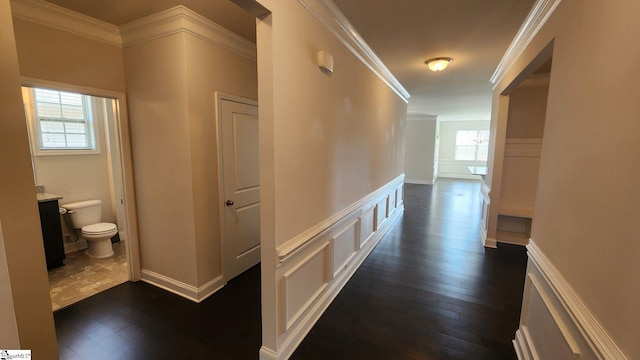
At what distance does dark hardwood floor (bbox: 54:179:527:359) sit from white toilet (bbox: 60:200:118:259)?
948 millimetres

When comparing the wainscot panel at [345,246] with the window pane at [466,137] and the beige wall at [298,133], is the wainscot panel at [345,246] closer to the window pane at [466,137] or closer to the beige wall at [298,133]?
the beige wall at [298,133]

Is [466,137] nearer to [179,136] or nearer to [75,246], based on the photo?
[179,136]

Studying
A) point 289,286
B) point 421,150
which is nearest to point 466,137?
point 421,150

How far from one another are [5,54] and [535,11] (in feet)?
10.7

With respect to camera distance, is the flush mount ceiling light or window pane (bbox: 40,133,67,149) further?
window pane (bbox: 40,133,67,149)

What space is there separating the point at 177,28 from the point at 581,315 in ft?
10.3

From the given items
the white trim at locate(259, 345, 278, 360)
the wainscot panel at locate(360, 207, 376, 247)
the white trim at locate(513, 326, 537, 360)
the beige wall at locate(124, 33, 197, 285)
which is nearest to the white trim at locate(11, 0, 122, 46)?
the beige wall at locate(124, 33, 197, 285)

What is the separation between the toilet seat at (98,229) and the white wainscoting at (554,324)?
14.1ft

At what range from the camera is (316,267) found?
2244 mm

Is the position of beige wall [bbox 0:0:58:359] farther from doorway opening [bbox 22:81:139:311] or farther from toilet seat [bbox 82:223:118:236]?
toilet seat [bbox 82:223:118:236]

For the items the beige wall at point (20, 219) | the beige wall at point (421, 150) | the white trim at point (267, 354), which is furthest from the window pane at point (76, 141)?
the beige wall at point (421, 150)

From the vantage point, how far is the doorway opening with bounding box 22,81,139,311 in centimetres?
269

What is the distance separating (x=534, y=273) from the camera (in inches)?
70.3

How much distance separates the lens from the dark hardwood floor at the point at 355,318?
1926mm
